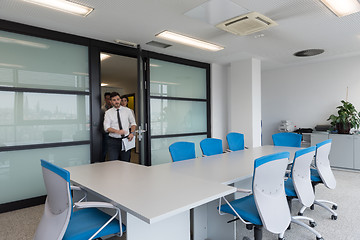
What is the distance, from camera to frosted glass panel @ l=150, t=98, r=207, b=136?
562cm

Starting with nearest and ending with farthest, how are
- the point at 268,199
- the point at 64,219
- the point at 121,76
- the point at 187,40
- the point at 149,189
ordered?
1. the point at 64,219
2. the point at 149,189
3. the point at 268,199
4. the point at 187,40
5. the point at 121,76

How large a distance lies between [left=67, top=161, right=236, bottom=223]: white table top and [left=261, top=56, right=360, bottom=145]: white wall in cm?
603

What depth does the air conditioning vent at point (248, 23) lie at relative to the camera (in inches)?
130

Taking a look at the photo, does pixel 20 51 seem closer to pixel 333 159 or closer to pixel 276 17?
pixel 276 17

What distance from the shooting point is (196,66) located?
6469 millimetres

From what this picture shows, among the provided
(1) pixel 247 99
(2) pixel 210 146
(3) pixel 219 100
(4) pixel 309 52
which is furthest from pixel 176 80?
(4) pixel 309 52

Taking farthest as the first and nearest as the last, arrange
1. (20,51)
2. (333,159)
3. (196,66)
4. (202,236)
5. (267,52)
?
(196,66) → (333,159) → (267,52) → (20,51) → (202,236)

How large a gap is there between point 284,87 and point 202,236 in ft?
20.6

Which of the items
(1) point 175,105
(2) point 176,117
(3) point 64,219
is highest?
(1) point 175,105

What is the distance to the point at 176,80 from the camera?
604 cm

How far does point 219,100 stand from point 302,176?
4682 millimetres

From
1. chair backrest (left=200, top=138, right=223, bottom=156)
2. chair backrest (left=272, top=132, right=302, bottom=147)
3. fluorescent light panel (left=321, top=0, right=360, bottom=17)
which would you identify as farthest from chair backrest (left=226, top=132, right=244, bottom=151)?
fluorescent light panel (left=321, top=0, right=360, bottom=17)

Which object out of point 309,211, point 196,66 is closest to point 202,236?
point 309,211

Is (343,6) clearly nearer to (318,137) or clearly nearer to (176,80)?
(176,80)
